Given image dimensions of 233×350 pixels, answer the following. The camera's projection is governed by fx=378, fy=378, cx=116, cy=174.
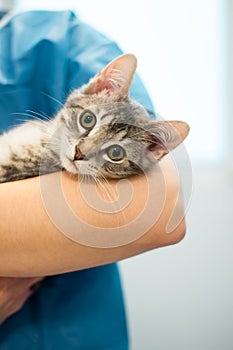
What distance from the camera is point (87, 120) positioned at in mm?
744

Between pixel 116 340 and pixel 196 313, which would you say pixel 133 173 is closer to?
pixel 116 340

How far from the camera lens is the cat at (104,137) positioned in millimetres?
654

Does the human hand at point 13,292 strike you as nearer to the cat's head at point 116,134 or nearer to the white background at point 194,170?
the cat's head at point 116,134

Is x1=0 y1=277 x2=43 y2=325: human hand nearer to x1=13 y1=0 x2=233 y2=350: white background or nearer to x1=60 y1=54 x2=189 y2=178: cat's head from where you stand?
x1=60 y1=54 x2=189 y2=178: cat's head

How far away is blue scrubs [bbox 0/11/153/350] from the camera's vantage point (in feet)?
3.25

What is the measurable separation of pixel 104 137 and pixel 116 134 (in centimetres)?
3

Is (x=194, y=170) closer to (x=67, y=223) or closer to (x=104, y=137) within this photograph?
(x=104, y=137)

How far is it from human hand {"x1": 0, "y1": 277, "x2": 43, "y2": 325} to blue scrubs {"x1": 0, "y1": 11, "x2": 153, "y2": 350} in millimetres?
109


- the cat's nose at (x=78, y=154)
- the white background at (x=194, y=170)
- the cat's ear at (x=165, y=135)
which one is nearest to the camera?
the cat's ear at (x=165, y=135)

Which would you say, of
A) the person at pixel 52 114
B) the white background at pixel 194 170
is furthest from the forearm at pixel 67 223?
the white background at pixel 194 170

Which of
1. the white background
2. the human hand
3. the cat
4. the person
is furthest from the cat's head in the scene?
the white background

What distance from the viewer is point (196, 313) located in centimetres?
129

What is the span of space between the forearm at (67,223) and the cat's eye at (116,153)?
0.05m

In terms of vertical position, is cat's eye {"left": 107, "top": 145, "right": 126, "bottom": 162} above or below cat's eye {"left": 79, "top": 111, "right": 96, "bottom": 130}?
below
